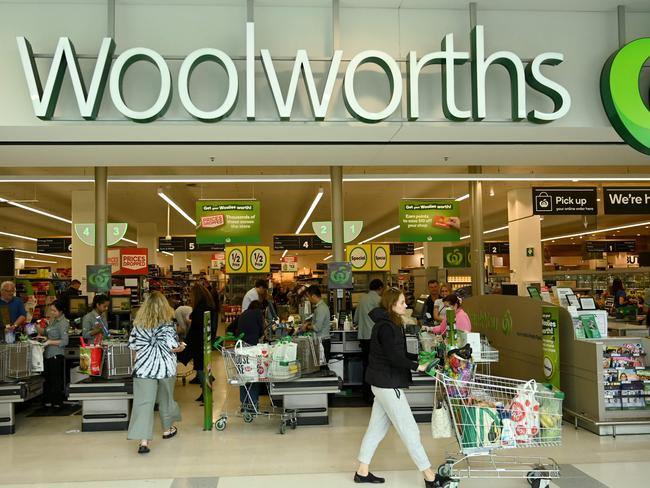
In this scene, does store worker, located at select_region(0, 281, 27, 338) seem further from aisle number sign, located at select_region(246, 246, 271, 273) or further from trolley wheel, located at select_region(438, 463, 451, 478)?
aisle number sign, located at select_region(246, 246, 271, 273)

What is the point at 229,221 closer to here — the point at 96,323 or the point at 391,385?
the point at 96,323

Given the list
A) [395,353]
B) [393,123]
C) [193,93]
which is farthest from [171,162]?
[395,353]

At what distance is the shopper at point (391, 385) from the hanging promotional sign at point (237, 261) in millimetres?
12229

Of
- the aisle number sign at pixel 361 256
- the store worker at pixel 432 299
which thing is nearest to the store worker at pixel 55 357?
the store worker at pixel 432 299

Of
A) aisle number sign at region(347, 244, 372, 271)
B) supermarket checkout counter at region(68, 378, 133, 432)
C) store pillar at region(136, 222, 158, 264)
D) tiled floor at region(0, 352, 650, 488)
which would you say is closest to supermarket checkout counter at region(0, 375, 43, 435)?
tiled floor at region(0, 352, 650, 488)

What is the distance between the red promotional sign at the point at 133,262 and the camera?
A: 1507 cm

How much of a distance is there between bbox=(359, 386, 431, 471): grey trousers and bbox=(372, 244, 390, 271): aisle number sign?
9972mm

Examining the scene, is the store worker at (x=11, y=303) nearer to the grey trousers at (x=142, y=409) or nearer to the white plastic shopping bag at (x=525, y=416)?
the grey trousers at (x=142, y=409)

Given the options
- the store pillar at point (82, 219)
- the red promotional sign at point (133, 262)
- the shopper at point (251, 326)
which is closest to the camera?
the shopper at point (251, 326)

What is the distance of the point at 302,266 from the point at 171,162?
112 ft

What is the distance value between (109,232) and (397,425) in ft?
30.1

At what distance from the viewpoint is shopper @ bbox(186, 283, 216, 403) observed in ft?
26.9

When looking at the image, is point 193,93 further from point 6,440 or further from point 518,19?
point 6,440

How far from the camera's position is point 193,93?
559 centimetres
